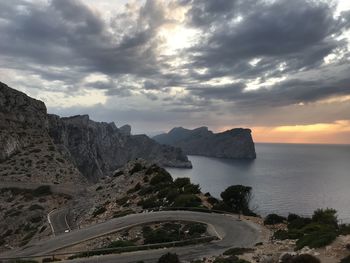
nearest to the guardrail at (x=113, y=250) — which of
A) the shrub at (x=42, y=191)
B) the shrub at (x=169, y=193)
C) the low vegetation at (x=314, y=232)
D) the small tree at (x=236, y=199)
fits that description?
the low vegetation at (x=314, y=232)

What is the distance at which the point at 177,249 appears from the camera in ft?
101

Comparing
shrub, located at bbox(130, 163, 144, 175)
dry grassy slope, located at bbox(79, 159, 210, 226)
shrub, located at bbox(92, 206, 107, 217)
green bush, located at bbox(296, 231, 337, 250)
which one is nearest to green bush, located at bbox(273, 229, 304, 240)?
green bush, located at bbox(296, 231, 337, 250)

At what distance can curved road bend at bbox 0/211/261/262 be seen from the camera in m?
30.1

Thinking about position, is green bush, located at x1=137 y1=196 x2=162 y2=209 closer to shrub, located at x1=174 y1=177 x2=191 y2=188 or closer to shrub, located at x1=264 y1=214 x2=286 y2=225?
shrub, located at x1=174 y1=177 x2=191 y2=188

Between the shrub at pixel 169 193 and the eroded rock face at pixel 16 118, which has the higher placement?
the eroded rock face at pixel 16 118

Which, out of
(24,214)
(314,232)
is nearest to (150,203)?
(314,232)

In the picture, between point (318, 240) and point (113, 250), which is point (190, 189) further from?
point (318, 240)

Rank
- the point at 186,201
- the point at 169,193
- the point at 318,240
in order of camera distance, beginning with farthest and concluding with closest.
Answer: the point at 169,193 → the point at 186,201 → the point at 318,240

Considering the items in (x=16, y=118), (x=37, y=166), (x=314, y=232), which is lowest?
(x=314, y=232)

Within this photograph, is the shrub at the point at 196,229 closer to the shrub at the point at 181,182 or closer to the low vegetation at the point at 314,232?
the low vegetation at the point at 314,232

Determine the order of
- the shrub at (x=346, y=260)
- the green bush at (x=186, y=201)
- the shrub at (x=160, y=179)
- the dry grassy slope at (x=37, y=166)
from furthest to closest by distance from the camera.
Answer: the dry grassy slope at (x=37, y=166) → the shrub at (x=160, y=179) → the green bush at (x=186, y=201) → the shrub at (x=346, y=260)

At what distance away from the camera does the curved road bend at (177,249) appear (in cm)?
3006

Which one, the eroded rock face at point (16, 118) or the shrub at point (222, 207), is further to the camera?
the eroded rock face at point (16, 118)

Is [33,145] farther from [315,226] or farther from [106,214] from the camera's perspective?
[315,226]
